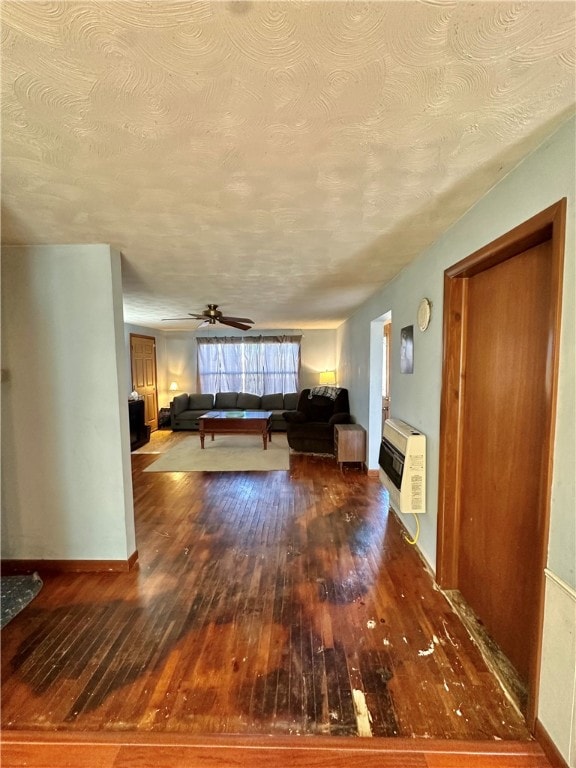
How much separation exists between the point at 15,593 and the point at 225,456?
3.13 m

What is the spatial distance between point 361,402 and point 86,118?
4.05 metres

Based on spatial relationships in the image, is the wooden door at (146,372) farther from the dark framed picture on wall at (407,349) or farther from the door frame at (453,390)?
the door frame at (453,390)

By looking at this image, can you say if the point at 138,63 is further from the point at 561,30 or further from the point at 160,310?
the point at 160,310

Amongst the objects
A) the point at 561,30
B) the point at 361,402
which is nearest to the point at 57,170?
the point at 561,30

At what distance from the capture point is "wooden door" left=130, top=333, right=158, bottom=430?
623cm

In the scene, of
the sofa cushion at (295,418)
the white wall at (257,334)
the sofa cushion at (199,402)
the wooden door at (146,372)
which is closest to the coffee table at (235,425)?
the sofa cushion at (295,418)

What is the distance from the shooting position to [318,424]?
4977mm

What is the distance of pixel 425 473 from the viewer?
2191mm

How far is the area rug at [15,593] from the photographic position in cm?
183

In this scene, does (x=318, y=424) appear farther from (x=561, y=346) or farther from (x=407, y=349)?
(x=561, y=346)

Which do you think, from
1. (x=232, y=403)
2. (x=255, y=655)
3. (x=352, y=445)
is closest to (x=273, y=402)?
(x=232, y=403)

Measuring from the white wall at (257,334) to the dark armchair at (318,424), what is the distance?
2089 mm

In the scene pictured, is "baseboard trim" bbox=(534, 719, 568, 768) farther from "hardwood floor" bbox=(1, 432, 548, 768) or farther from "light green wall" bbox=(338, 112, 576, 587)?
"light green wall" bbox=(338, 112, 576, 587)

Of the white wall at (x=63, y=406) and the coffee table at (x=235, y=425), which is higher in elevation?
the white wall at (x=63, y=406)
